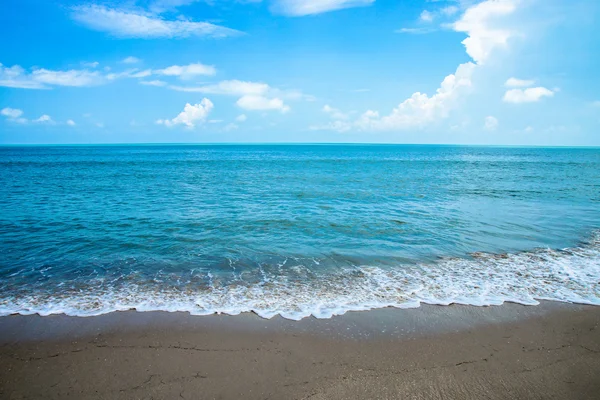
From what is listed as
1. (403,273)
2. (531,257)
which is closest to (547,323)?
(403,273)

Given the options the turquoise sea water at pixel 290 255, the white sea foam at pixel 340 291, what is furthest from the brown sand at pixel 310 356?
the turquoise sea water at pixel 290 255

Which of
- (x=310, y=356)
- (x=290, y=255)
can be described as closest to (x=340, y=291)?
(x=310, y=356)

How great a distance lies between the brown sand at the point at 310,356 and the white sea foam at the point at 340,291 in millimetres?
566

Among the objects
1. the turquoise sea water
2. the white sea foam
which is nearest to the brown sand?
the white sea foam

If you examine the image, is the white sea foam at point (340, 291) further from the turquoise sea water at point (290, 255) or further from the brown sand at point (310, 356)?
the brown sand at point (310, 356)

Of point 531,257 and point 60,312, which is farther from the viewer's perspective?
point 531,257

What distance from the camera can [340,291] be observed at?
33.3 ft

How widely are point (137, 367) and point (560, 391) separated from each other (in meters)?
8.32

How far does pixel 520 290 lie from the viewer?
1018cm

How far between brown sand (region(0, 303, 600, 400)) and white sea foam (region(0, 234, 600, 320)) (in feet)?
1.86

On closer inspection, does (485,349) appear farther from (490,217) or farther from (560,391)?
(490,217)

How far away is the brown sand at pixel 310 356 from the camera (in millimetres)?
5945

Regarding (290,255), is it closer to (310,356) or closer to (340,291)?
(340,291)

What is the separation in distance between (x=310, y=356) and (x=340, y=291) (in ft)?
11.5
